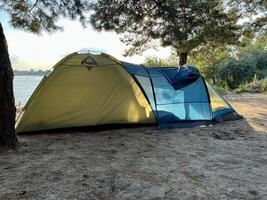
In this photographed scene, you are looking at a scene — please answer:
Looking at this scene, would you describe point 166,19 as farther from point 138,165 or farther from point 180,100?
point 138,165

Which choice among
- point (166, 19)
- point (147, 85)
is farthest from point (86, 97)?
point (166, 19)

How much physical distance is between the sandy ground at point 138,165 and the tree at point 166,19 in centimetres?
205

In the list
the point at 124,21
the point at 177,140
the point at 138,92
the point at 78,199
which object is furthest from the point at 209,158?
the point at 124,21

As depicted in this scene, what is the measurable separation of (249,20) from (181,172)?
31.8ft

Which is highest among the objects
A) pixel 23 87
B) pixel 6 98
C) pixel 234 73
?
pixel 234 73

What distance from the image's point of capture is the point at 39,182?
3.34m

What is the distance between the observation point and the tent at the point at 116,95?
5852 mm

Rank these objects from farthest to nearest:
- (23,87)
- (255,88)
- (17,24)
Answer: (255,88)
(23,87)
(17,24)

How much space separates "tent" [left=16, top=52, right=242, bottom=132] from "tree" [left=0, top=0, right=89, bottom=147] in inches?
26.9

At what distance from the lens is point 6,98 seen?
4.42 meters

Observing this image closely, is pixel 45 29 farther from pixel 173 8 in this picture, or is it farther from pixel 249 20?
pixel 249 20

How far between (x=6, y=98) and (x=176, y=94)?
9.54 ft

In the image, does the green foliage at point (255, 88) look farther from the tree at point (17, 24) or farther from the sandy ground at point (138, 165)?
the tree at point (17, 24)

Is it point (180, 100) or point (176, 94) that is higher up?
point (176, 94)
